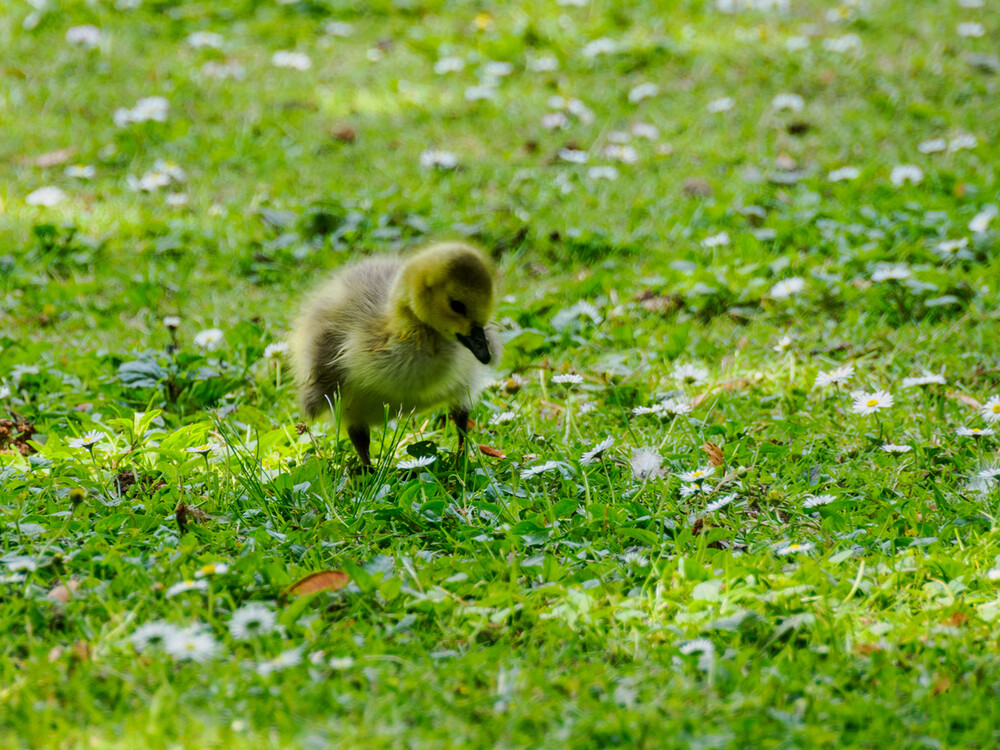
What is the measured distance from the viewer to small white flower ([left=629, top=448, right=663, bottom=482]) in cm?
374

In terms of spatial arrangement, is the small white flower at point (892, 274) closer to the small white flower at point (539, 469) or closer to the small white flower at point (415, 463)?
the small white flower at point (539, 469)

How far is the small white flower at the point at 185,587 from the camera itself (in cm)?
280

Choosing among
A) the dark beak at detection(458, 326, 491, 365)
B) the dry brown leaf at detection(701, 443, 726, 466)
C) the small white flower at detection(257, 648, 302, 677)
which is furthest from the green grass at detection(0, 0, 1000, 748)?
the dark beak at detection(458, 326, 491, 365)

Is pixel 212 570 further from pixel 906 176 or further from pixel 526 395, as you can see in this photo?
pixel 906 176

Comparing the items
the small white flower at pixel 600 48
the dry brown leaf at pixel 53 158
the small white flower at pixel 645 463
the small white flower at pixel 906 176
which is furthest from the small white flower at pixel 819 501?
the small white flower at pixel 600 48

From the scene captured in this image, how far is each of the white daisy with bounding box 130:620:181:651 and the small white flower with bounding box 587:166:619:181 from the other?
5044mm

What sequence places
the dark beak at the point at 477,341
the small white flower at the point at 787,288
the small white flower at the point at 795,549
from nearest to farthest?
the small white flower at the point at 795,549
the dark beak at the point at 477,341
the small white flower at the point at 787,288

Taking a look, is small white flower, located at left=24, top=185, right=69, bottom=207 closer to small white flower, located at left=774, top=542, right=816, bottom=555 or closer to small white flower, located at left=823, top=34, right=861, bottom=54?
small white flower, located at left=774, top=542, right=816, bottom=555

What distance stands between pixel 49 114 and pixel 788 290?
18.6 feet

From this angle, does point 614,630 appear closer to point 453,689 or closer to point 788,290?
point 453,689

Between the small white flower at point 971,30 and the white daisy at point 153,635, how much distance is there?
8.81 metres

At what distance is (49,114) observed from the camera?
782cm

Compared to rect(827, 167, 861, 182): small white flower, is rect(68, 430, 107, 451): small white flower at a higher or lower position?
lower

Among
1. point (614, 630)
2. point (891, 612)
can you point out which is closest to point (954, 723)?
point (891, 612)
